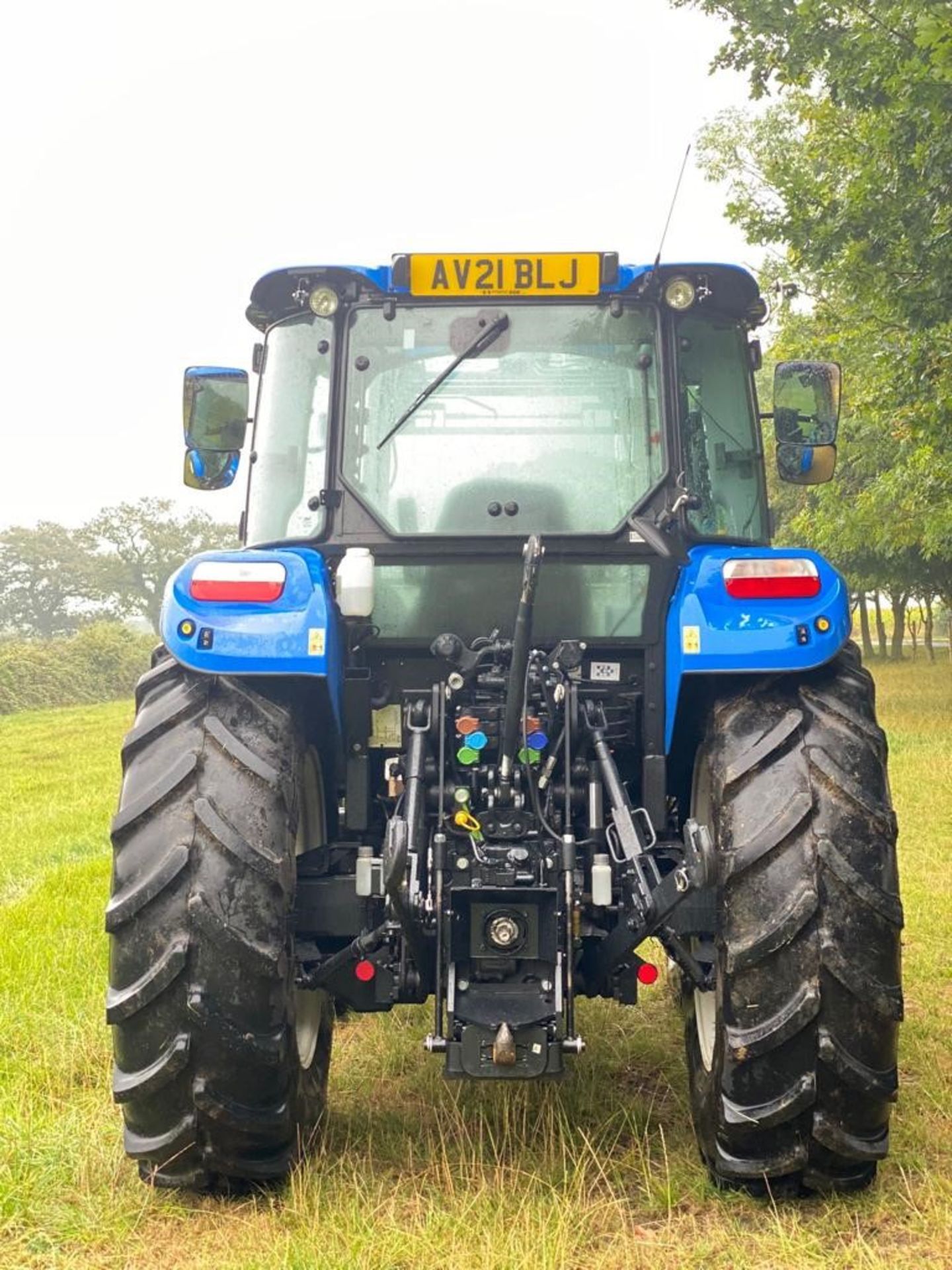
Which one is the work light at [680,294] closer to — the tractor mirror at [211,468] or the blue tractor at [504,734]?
the blue tractor at [504,734]

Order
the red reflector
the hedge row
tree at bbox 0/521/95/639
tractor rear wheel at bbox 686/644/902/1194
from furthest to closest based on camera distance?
tree at bbox 0/521/95/639 < the hedge row < the red reflector < tractor rear wheel at bbox 686/644/902/1194

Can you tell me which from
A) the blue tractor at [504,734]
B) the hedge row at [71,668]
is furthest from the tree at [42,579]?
the blue tractor at [504,734]

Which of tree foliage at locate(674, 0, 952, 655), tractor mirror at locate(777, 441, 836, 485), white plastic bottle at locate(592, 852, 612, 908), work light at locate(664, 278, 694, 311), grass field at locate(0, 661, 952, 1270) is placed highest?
tree foliage at locate(674, 0, 952, 655)

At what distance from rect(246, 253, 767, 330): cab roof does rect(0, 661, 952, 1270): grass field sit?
2.43 meters

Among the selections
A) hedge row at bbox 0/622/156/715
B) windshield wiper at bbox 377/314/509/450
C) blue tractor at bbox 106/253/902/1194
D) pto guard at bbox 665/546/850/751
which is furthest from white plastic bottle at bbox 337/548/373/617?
hedge row at bbox 0/622/156/715

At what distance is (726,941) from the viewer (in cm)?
330

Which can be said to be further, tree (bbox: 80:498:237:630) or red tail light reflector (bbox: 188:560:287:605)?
tree (bbox: 80:498:237:630)

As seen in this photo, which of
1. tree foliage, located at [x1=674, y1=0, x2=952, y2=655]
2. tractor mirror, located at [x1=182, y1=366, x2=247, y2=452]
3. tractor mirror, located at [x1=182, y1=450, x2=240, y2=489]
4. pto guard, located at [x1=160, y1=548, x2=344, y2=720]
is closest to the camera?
pto guard, located at [x1=160, y1=548, x2=344, y2=720]

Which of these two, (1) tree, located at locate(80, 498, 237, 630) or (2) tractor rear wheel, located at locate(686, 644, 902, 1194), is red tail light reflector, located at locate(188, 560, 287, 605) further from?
(1) tree, located at locate(80, 498, 237, 630)

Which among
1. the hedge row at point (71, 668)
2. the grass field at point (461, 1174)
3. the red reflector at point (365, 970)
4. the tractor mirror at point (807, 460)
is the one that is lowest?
the hedge row at point (71, 668)

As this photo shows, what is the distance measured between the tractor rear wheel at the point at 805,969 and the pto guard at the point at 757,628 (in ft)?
0.68

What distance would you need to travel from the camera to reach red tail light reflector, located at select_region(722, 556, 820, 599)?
3533mm

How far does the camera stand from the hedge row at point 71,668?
33125 mm

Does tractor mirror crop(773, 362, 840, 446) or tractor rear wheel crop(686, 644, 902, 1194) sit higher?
tractor mirror crop(773, 362, 840, 446)
